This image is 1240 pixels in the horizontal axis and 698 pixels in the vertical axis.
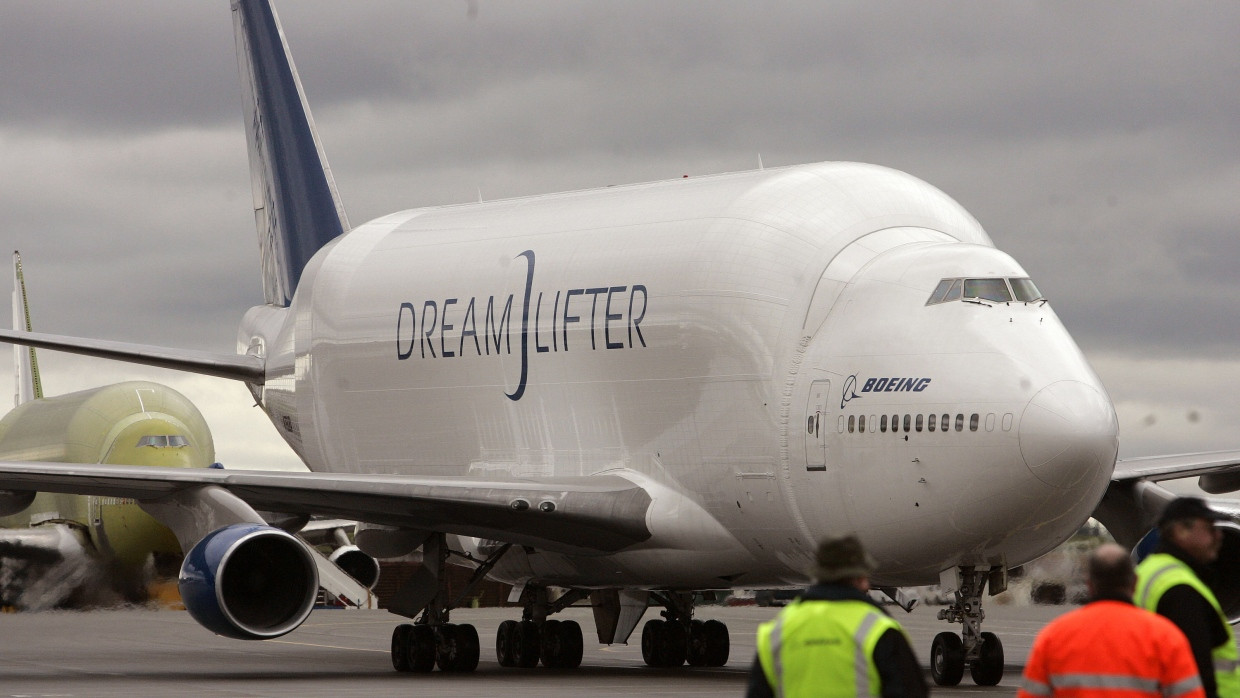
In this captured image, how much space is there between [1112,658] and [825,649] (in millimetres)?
1124

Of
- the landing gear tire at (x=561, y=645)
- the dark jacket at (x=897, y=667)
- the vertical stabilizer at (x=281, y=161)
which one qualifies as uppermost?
the vertical stabilizer at (x=281, y=161)

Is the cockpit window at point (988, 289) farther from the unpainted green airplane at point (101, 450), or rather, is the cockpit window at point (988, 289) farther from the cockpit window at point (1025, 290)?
the unpainted green airplane at point (101, 450)

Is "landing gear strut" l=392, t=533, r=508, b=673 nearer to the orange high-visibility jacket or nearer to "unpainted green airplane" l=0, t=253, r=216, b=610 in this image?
the orange high-visibility jacket

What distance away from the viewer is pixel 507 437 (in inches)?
931

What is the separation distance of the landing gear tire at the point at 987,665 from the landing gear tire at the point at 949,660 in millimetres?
150

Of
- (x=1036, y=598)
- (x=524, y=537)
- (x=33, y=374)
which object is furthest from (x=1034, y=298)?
(x=33, y=374)

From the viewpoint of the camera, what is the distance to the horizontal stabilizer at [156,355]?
2312 cm

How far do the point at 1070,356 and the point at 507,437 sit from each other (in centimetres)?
842

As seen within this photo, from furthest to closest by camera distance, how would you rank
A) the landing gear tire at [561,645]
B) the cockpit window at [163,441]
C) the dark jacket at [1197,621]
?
the cockpit window at [163,441] → the landing gear tire at [561,645] → the dark jacket at [1197,621]

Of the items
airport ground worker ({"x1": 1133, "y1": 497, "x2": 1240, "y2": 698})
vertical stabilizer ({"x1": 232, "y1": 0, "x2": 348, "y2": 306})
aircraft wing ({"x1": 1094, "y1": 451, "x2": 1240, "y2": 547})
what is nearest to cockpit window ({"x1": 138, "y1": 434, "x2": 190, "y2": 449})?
vertical stabilizer ({"x1": 232, "y1": 0, "x2": 348, "y2": 306})

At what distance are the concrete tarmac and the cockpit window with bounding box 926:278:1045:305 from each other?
12.0 feet

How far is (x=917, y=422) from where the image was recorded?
17.4 metres

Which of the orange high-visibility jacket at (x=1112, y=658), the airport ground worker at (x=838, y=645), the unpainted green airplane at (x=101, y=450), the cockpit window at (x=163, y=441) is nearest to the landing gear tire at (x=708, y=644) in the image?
the orange high-visibility jacket at (x=1112, y=658)

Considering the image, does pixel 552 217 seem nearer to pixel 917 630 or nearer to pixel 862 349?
pixel 862 349
